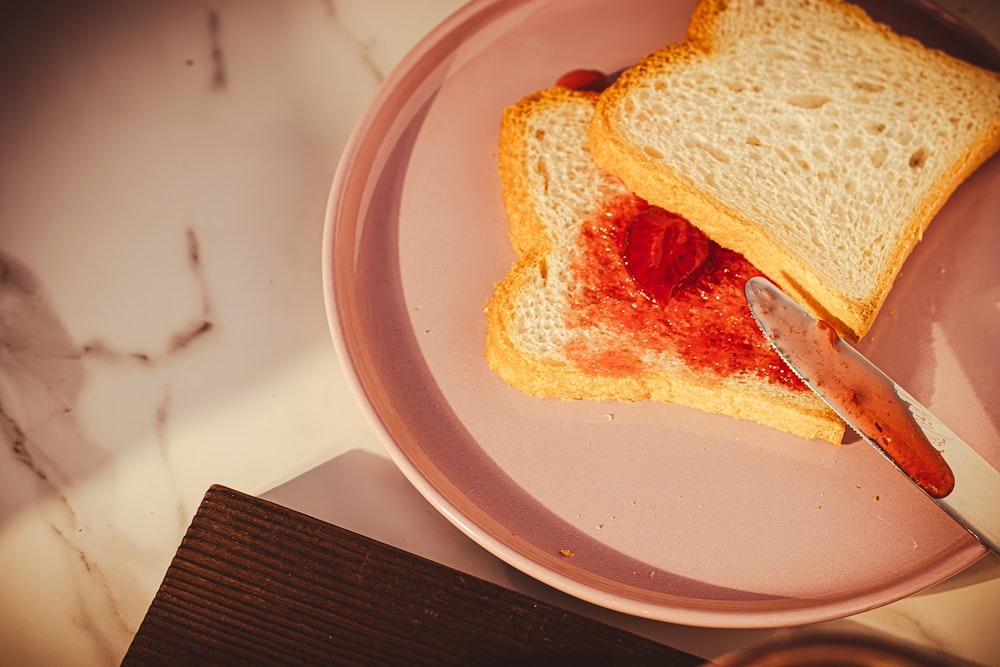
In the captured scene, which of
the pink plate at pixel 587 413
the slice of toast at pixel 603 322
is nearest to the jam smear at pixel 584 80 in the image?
the pink plate at pixel 587 413

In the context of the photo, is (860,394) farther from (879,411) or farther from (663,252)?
(663,252)

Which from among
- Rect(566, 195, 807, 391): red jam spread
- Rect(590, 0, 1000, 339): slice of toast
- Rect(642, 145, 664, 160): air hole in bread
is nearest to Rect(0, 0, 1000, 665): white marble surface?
Rect(590, 0, 1000, 339): slice of toast

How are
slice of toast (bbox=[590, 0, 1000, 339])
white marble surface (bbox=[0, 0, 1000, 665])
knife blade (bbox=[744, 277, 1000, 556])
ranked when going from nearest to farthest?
1. knife blade (bbox=[744, 277, 1000, 556])
2. slice of toast (bbox=[590, 0, 1000, 339])
3. white marble surface (bbox=[0, 0, 1000, 665])

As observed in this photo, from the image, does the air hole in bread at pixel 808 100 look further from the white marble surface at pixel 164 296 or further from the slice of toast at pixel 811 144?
the white marble surface at pixel 164 296

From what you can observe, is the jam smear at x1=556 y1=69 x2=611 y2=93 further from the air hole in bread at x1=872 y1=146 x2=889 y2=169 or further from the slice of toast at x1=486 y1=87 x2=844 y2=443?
the air hole in bread at x1=872 y1=146 x2=889 y2=169

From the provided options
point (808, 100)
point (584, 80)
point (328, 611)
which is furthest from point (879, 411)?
point (328, 611)

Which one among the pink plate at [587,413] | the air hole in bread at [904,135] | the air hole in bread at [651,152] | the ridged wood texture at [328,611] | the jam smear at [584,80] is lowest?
the ridged wood texture at [328,611]
